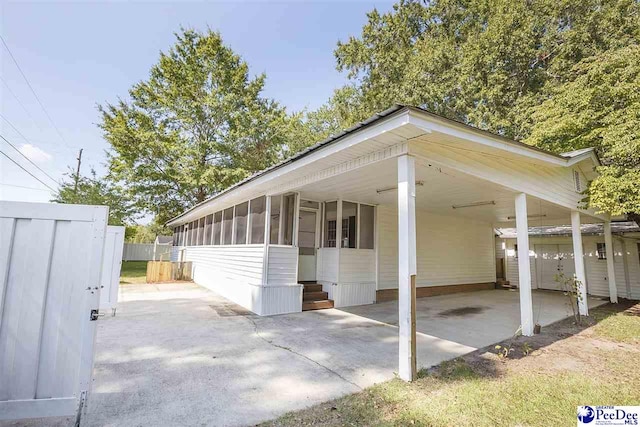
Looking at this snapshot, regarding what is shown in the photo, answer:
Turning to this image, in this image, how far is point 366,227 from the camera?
8.37 m

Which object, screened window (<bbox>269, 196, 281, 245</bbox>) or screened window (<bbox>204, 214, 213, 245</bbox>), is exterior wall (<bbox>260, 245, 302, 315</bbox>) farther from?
screened window (<bbox>204, 214, 213, 245</bbox>)

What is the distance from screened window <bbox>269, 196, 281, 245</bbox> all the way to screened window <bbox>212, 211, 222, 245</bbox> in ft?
13.7

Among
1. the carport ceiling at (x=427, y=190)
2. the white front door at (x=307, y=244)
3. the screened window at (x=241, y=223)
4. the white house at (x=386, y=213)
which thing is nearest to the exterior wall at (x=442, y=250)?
the white house at (x=386, y=213)

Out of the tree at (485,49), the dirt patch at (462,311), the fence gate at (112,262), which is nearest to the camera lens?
the fence gate at (112,262)

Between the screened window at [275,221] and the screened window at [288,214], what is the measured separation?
0.16 m

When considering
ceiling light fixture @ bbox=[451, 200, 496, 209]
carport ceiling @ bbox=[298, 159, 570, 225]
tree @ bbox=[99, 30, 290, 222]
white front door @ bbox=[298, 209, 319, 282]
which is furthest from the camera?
tree @ bbox=[99, 30, 290, 222]

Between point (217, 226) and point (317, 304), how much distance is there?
17.8ft

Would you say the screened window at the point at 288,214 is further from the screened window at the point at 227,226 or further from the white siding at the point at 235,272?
the screened window at the point at 227,226

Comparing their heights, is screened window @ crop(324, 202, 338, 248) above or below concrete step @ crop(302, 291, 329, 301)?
above

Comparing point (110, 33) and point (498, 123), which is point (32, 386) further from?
point (498, 123)

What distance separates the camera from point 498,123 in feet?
45.8

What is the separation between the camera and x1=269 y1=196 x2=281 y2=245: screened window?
7.02 m

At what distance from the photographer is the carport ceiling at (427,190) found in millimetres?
5078

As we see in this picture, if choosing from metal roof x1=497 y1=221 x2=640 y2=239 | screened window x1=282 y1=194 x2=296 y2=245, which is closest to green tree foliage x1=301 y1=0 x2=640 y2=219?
metal roof x1=497 y1=221 x2=640 y2=239
